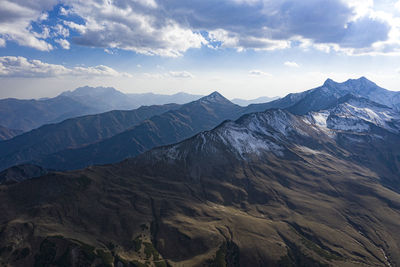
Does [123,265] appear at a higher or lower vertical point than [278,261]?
higher

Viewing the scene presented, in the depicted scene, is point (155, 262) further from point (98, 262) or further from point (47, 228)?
point (47, 228)

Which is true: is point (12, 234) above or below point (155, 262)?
above

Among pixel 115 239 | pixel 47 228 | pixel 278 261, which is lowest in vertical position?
pixel 278 261

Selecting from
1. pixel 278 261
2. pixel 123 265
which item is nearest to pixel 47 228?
pixel 123 265

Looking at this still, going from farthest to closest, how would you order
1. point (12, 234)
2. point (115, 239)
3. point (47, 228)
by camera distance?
point (115, 239)
point (47, 228)
point (12, 234)

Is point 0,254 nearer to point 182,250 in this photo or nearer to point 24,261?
point 24,261

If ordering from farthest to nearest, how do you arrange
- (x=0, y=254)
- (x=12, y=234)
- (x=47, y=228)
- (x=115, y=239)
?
(x=115, y=239) < (x=47, y=228) < (x=12, y=234) < (x=0, y=254)

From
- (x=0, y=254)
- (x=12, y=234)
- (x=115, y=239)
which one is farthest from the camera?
(x=115, y=239)

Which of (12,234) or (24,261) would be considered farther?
(12,234)

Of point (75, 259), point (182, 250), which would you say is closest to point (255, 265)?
point (182, 250)
